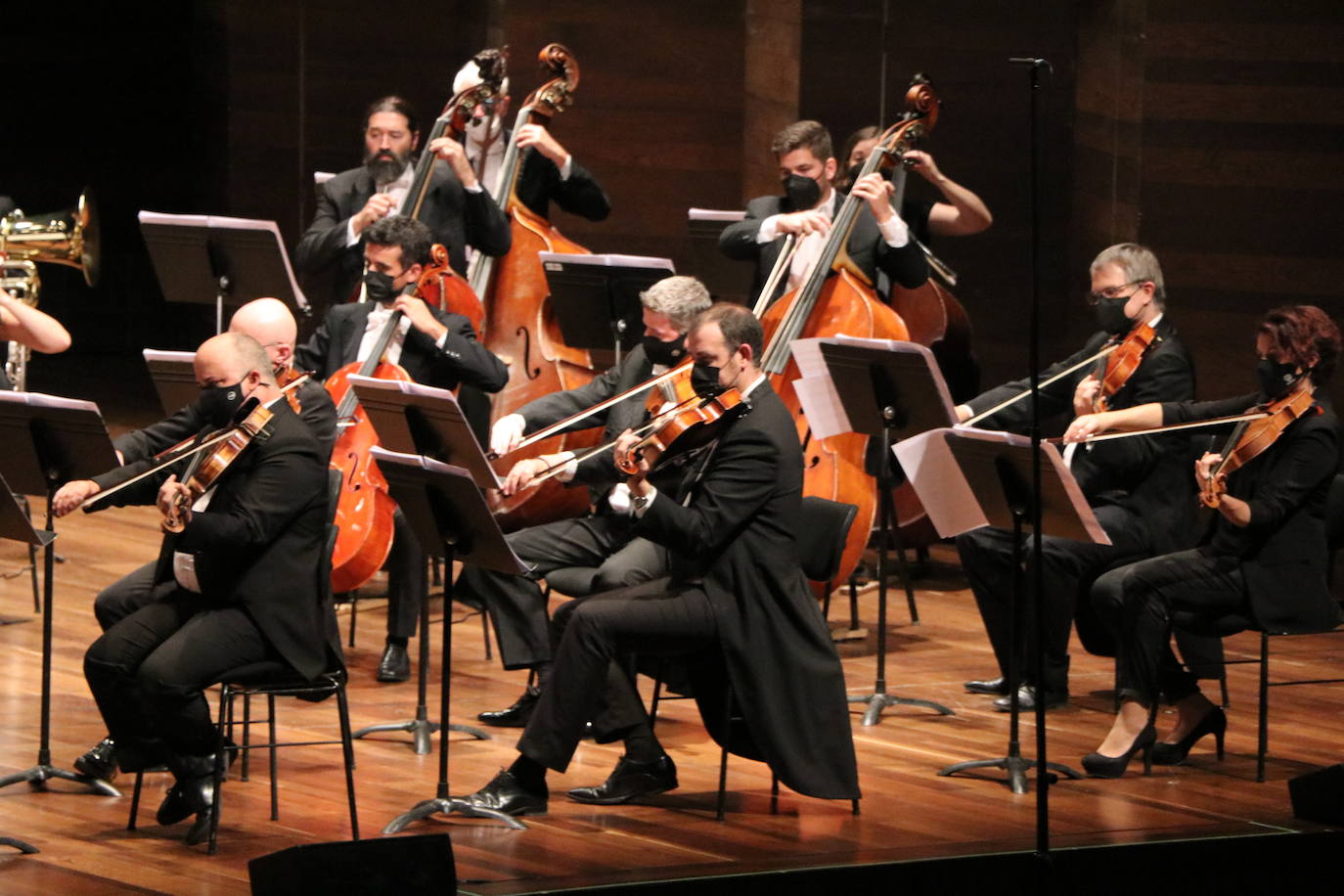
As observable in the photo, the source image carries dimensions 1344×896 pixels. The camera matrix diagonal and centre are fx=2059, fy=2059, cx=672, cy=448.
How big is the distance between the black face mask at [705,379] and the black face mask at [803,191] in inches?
64.3

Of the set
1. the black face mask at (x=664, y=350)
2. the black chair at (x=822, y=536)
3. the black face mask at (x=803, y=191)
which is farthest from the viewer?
the black face mask at (x=803, y=191)

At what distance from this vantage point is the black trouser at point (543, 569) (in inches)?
209

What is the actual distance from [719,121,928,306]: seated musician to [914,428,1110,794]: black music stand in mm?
1372

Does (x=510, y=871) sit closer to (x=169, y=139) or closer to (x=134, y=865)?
(x=134, y=865)

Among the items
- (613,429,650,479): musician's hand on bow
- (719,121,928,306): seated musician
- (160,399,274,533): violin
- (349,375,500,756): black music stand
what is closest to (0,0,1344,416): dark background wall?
(719,121,928,306): seated musician

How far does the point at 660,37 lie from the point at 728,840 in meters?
4.62

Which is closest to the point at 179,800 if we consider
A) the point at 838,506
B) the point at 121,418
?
the point at 838,506

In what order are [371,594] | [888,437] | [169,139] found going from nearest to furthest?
[888,437]
[371,594]
[169,139]

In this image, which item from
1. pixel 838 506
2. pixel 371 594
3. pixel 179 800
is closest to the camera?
pixel 179 800

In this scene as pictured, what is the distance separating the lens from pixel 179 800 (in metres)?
4.46

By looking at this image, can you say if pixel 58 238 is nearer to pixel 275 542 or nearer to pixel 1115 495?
pixel 275 542

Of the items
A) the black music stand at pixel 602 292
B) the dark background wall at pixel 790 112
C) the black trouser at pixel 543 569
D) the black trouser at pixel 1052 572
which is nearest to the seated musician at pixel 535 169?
the dark background wall at pixel 790 112

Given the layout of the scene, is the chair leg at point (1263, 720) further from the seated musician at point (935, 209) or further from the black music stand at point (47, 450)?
the black music stand at point (47, 450)

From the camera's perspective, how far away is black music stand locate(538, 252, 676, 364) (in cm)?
601
